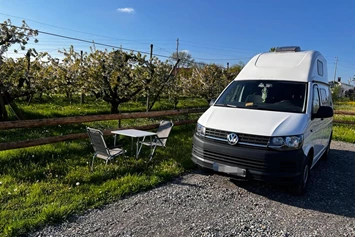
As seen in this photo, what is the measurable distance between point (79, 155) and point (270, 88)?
4407 mm

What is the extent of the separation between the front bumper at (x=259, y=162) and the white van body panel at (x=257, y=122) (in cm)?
27

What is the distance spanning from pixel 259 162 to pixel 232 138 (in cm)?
54

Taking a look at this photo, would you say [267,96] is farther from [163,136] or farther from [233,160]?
[163,136]

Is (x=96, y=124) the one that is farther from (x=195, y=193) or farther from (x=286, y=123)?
(x=286, y=123)

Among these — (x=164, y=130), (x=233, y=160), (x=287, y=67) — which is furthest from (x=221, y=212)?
(x=287, y=67)

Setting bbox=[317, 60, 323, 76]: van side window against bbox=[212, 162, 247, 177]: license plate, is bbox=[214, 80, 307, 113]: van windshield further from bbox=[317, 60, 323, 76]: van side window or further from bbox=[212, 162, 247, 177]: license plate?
bbox=[212, 162, 247, 177]: license plate

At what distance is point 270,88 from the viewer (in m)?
5.32

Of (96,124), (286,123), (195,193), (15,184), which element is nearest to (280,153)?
(286,123)

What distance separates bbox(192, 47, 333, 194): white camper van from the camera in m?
4.04

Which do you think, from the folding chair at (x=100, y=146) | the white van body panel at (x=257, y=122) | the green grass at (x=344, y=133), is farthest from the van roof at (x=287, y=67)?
the green grass at (x=344, y=133)

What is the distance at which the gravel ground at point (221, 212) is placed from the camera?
133 inches

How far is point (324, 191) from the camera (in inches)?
195

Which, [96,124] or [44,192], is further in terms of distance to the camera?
[96,124]

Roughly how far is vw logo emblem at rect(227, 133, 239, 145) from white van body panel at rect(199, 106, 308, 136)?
0.08 metres
